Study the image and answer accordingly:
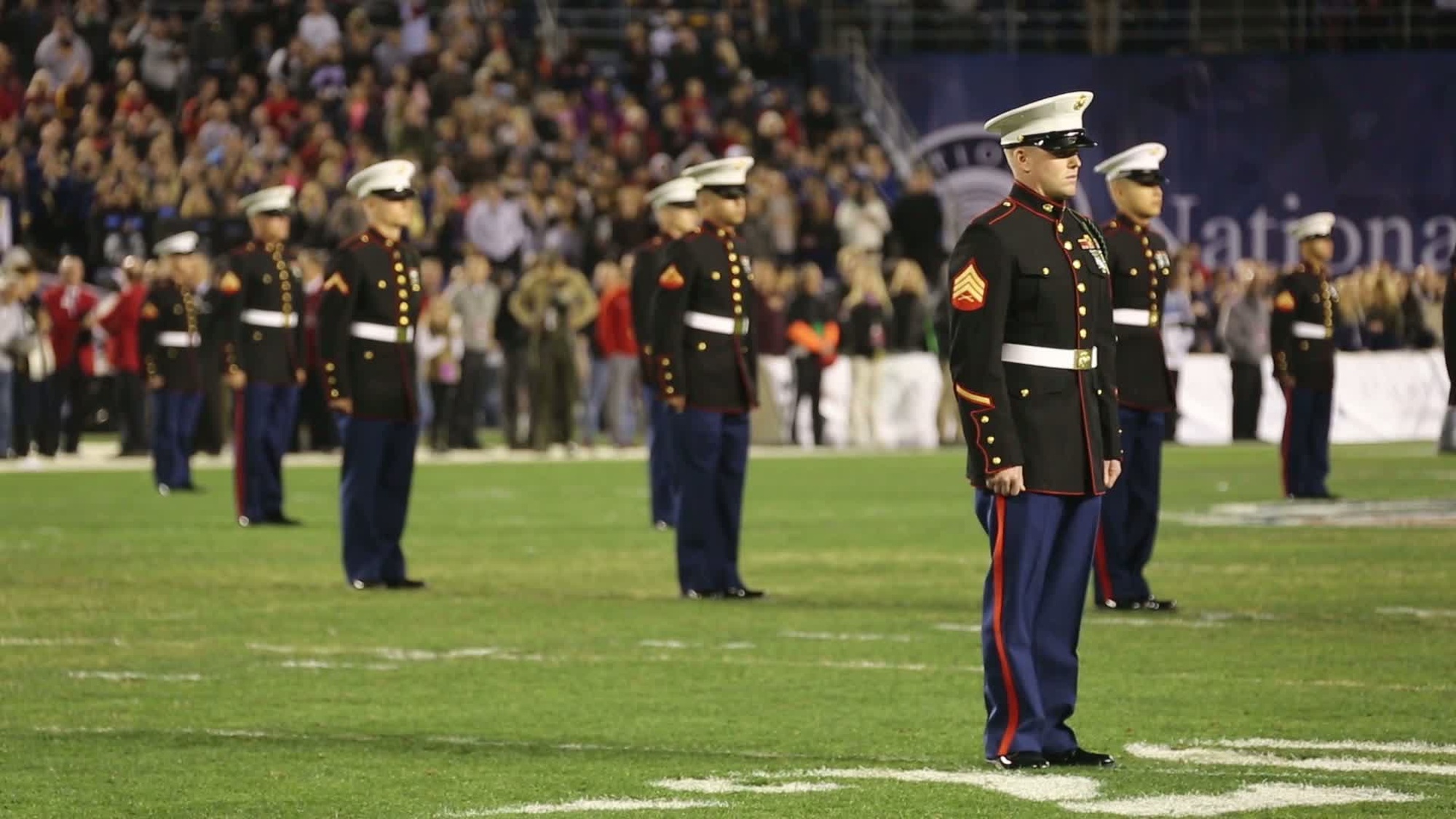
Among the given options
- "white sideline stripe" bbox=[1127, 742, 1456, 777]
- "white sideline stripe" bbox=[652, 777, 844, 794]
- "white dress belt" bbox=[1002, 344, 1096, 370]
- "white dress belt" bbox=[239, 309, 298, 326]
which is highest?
"white dress belt" bbox=[239, 309, 298, 326]

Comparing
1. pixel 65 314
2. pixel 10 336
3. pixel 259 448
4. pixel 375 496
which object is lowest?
pixel 375 496

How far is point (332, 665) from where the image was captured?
Result: 476 inches

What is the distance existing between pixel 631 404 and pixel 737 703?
22.2 metres

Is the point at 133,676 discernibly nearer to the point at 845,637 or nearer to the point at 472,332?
the point at 845,637

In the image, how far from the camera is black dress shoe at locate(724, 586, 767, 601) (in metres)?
14.9

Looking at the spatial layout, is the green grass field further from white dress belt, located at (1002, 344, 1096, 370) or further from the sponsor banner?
the sponsor banner

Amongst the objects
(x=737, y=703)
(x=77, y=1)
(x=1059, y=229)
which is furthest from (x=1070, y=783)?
(x=77, y=1)

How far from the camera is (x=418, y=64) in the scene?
37.4 m

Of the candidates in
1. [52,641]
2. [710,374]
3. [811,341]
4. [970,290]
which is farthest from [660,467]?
[811,341]

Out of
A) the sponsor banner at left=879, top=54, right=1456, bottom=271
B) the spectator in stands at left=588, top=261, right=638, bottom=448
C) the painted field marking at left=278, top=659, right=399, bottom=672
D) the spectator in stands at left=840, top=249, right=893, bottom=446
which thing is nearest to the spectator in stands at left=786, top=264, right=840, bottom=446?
the spectator in stands at left=840, top=249, right=893, bottom=446

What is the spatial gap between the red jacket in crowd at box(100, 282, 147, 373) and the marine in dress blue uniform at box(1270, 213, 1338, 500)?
12.3 m

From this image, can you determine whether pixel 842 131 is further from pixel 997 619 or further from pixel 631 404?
pixel 997 619

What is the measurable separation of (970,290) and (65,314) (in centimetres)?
2298

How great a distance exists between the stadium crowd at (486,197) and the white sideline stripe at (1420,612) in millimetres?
16953
